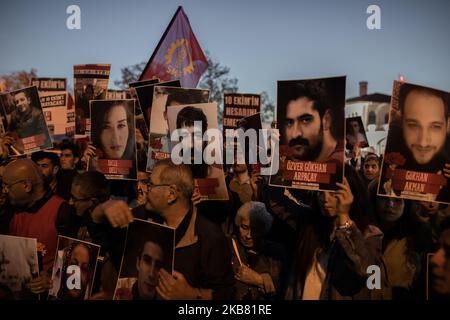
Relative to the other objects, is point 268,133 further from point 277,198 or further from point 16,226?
point 16,226

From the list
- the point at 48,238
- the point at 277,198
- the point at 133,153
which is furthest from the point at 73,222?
the point at 277,198

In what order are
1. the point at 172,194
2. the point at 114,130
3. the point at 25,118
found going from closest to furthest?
the point at 172,194
the point at 114,130
the point at 25,118

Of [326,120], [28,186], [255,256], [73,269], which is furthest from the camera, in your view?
[28,186]

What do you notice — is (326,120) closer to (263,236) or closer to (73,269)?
(263,236)

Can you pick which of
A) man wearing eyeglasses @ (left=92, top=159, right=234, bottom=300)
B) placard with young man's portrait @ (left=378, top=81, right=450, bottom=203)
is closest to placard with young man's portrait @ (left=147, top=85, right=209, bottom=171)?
man wearing eyeglasses @ (left=92, top=159, right=234, bottom=300)

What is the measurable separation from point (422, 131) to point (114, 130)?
7.73ft

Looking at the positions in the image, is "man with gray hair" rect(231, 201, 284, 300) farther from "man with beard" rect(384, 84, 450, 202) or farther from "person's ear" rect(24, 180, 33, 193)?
"person's ear" rect(24, 180, 33, 193)

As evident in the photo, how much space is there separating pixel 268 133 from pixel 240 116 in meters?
1.16

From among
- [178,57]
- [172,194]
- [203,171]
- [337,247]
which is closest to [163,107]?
[203,171]

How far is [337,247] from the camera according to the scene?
3611 millimetres

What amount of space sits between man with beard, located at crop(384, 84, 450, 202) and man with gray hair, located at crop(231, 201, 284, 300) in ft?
2.89

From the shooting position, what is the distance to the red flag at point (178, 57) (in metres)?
5.60

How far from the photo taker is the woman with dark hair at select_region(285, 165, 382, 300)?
11.6 ft

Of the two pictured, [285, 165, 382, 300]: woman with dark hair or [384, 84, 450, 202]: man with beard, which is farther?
[384, 84, 450, 202]: man with beard
